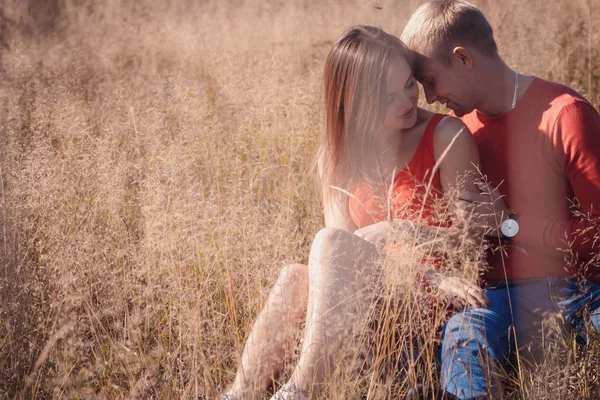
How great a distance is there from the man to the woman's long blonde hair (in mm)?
143

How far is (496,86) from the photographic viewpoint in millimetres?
2109

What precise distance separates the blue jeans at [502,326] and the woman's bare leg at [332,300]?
30cm

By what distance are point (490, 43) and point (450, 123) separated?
12.3 inches

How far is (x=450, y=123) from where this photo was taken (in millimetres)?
2135

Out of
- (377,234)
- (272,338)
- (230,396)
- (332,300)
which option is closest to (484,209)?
(377,234)

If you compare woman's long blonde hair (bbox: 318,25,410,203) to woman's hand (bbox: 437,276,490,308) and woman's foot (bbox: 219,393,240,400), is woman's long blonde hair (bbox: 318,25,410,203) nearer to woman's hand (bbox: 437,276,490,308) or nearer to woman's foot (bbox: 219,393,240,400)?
woman's hand (bbox: 437,276,490,308)

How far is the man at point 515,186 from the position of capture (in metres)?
1.85

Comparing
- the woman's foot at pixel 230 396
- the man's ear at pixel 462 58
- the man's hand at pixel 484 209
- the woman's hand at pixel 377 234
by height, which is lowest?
the woman's foot at pixel 230 396

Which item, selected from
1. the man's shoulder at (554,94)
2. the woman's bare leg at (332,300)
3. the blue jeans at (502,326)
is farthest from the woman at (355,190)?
the man's shoulder at (554,94)

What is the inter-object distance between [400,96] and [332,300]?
0.81 metres

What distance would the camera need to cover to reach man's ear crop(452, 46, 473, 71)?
2.06m

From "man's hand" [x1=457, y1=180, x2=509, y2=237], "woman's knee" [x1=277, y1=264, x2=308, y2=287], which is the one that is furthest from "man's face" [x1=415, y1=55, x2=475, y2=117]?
"woman's knee" [x1=277, y1=264, x2=308, y2=287]

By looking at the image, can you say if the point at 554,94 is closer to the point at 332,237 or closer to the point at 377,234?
the point at 377,234

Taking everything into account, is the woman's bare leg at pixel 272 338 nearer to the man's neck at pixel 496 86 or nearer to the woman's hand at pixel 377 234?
the woman's hand at pixel 377 234
